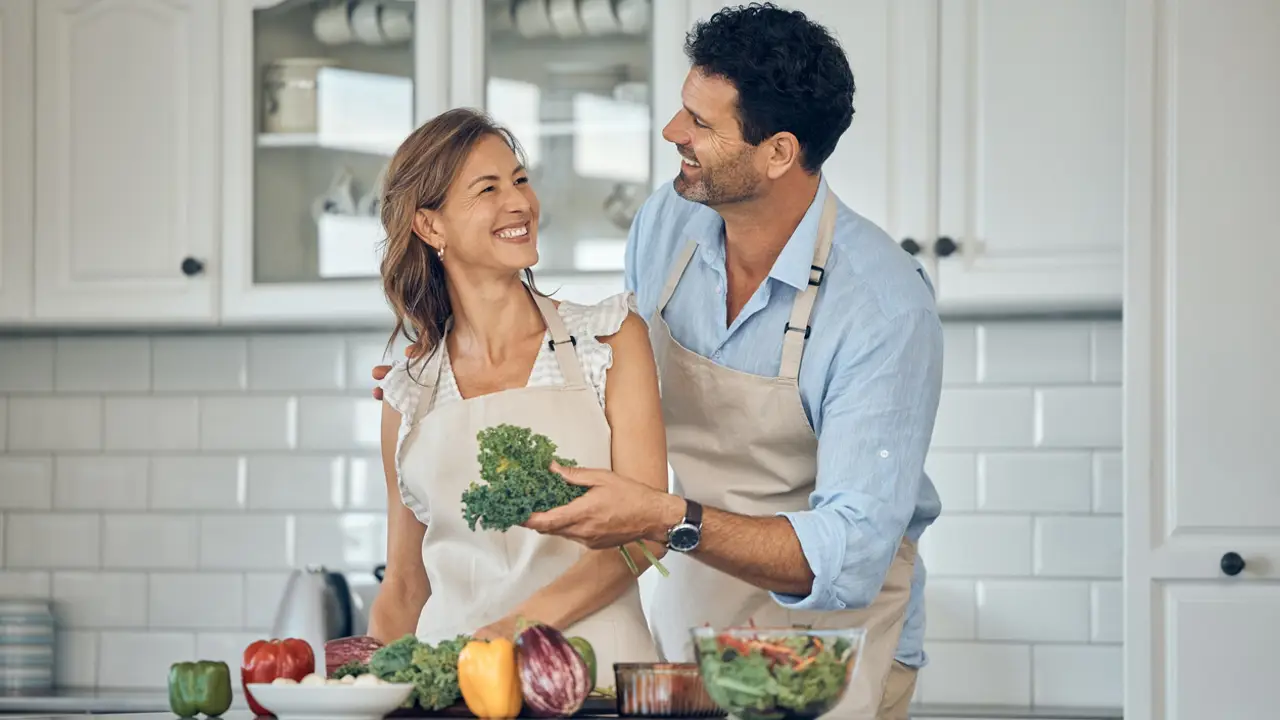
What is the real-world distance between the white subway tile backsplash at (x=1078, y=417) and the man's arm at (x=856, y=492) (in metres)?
1.37

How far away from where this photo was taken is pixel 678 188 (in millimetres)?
2336

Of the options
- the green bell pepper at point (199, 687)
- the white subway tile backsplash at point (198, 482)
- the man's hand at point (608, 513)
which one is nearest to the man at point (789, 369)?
the man's hand at point (608, 513)

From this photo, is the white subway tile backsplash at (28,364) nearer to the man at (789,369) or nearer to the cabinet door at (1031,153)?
the man at (789,369)

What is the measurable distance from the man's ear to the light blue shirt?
0.08 meters

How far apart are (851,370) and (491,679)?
2.50ft

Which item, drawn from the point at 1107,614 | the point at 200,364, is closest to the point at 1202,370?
the point at 1107,614

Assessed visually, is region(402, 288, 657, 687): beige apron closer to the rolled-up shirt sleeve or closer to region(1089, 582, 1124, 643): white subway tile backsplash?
the rolled-up shirt sleeve

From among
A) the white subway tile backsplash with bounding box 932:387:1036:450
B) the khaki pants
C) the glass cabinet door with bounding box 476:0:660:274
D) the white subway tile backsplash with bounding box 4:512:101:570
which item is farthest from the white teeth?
the white subway tile backsplash with bounding box 4:512:101:570

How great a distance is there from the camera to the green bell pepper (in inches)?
72.1

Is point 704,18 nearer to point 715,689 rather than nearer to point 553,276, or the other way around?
point 553,276

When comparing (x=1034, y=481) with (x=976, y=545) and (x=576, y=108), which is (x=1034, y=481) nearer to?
(x=976, y=545)

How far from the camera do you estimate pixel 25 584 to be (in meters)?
4.02

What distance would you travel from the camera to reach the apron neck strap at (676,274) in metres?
2.52

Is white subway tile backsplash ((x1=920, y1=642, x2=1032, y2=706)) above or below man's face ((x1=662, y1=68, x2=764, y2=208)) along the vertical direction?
below
